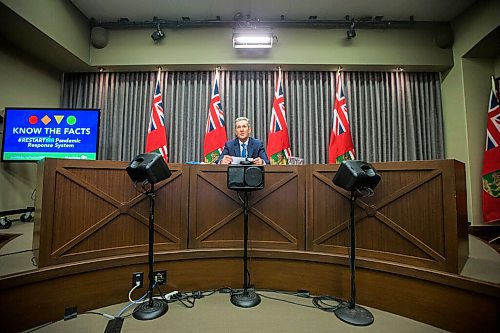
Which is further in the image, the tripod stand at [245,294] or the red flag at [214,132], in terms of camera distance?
the red flag at [214,132]

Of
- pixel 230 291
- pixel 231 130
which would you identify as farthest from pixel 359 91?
pixel 230 291

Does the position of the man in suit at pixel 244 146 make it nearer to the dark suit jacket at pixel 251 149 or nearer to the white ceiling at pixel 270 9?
the dark suit jacket at pixel 251 149

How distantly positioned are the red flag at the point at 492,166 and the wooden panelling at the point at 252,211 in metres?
3.10

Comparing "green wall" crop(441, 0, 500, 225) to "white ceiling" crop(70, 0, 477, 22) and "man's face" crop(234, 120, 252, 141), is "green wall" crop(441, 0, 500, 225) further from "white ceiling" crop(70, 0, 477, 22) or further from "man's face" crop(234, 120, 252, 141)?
"man's face" crop(234, 120, 252, 141)

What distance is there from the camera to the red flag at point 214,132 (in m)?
3.86

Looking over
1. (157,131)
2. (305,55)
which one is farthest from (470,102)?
(157,131)

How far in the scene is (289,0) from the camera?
11.2ft

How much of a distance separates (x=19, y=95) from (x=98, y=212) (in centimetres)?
289

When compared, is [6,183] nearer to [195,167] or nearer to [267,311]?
[195,167]

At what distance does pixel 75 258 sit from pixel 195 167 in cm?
108

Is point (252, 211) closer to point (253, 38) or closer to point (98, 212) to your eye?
point (98, 212)

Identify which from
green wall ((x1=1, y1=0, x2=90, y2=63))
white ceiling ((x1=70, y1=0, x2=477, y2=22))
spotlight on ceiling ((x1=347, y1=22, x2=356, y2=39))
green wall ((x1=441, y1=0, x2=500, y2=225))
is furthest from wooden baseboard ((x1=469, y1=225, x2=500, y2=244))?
green wall ((x1=1, y1=0, x2=90, y2=63))

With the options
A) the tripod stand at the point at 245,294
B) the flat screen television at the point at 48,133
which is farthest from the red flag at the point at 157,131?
the tripod stand at the point at 245,294

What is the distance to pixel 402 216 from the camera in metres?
1.78
